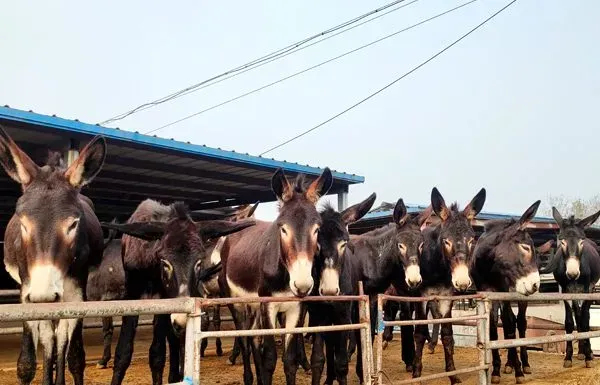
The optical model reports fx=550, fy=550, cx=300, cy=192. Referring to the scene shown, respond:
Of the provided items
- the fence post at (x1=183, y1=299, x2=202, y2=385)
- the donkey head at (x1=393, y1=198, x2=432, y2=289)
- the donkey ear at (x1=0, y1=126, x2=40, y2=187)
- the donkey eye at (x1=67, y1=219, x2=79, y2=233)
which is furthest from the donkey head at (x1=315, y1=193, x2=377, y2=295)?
the donkey ear at (x1=0, y1=126, x2=40, y2=187)

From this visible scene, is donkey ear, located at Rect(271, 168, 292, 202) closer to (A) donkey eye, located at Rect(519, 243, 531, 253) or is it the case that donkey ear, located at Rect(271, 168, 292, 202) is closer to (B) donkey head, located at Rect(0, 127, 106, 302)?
(B) donkey head, located at Rect(0, 127, 106, 302)

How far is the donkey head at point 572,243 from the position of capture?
30.7 feet

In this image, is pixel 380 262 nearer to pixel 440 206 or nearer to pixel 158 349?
pixel 440 206

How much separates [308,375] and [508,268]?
362 centimetres

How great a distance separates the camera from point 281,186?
20.0 ft

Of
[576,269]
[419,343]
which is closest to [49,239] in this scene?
[419,343]

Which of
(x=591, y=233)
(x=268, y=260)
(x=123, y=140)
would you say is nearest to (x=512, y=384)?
(x=268, y=260)

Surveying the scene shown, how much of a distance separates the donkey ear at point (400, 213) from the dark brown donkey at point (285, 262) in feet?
7.09

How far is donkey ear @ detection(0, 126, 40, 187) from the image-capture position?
13.3ft

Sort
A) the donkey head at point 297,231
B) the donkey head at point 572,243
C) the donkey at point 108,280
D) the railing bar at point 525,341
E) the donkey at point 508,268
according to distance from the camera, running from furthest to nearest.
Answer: the donkey head at point 572,243 → the donkey at point 108,280 → the donkey at point 508,268 → the railing bar at point 525,341 → the donkey head at point 297,231

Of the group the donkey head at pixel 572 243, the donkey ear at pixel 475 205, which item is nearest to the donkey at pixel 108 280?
the donkey ear at pixel 475 205

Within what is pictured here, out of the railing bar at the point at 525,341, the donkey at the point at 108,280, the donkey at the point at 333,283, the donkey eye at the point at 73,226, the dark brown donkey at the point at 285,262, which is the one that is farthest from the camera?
the donkey at the point at 108,280

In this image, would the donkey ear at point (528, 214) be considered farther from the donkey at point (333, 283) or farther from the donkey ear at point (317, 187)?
the donkey ear at point (317, 187)

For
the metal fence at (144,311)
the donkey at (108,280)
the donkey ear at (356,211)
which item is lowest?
the metal fence at (144,311)
